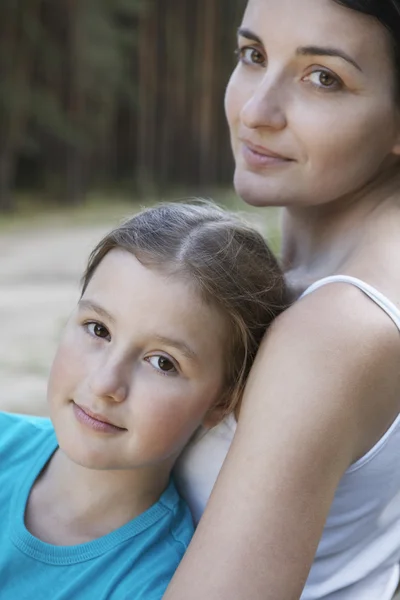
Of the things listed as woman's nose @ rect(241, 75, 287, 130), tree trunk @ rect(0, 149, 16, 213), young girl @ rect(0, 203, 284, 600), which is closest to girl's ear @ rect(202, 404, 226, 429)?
young girl @ rect(0, 203, 284, 600)

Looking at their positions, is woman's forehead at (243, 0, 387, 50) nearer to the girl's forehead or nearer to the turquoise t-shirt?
the girl's forehead

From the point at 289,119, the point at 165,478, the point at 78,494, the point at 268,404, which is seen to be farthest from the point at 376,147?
the point at 78,494

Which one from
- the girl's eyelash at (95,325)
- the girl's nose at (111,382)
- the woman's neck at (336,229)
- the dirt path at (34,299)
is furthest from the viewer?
the dirt path at (34,299)

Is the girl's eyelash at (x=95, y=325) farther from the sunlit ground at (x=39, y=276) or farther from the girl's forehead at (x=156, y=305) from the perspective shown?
the sunlit ground at (x=39, y=276)

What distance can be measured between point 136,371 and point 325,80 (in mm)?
613

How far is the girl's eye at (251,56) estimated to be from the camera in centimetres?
181

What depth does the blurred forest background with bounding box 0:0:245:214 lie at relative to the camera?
31.9 feet

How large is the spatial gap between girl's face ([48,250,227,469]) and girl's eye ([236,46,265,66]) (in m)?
0.49

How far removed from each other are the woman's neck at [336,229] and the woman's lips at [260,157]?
15 centimetres

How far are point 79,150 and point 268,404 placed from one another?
9559 mm

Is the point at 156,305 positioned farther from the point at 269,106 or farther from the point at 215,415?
the point at 269,106

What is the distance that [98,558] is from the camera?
160cm

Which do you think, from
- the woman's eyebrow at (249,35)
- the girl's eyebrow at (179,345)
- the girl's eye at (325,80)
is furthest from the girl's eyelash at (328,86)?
the girl's eyebrow at (179,345)

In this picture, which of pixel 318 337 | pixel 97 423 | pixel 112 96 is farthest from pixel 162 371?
pixel 112 96
